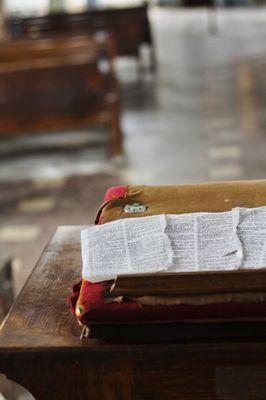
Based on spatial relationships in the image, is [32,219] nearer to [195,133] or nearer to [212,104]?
[195,133]

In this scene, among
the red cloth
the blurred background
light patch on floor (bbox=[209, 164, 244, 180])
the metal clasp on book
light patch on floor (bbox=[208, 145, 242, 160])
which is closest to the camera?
the red cloth

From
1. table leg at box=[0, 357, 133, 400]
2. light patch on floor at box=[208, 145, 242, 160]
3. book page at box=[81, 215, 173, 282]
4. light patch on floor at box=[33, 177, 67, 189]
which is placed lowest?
light patch on floor at box=[208, 145, 242, 160]

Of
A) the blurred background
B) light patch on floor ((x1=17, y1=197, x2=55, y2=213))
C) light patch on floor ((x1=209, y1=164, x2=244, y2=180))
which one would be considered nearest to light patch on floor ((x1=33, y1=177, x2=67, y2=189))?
the blurred background

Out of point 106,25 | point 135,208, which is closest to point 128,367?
point 135,208

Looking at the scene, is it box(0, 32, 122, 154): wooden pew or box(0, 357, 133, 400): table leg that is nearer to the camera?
box(0, 357, 133, 400): table leg

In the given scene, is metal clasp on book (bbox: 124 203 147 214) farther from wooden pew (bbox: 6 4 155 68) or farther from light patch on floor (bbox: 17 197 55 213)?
wooden pew (bbox: 6 4 155 68)

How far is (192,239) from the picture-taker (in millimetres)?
1577

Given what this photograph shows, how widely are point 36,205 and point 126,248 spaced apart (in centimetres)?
329

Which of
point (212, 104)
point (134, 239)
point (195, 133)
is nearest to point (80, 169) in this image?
point (195, 133)

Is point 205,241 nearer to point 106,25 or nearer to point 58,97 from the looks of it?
point 58,97

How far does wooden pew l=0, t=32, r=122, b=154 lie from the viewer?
575 cm

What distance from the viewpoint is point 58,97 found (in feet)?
19.0

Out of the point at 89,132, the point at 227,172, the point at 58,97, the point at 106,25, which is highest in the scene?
the point at 58,97

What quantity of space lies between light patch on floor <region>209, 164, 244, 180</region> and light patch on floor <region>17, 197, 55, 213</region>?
1.03 m
